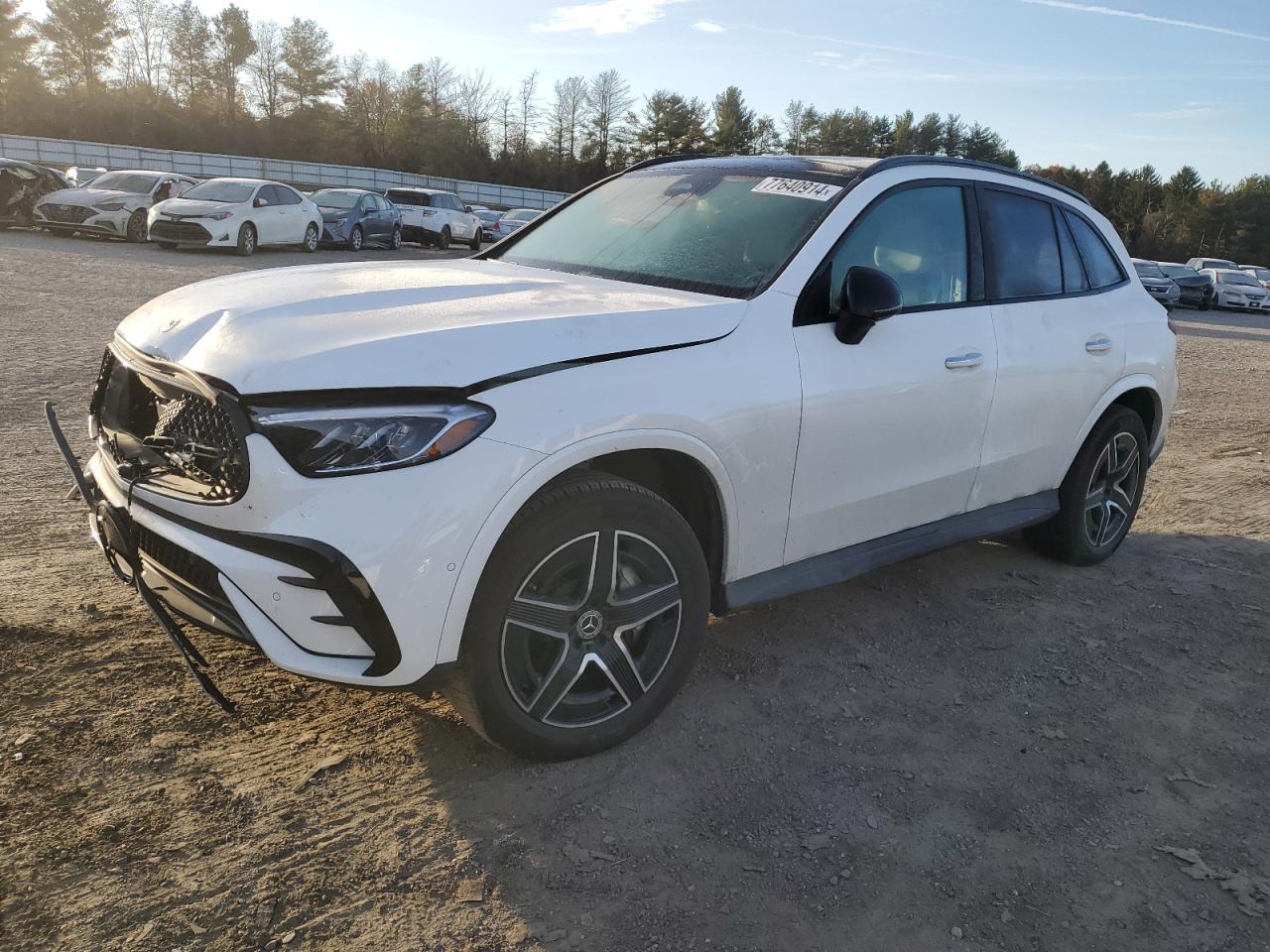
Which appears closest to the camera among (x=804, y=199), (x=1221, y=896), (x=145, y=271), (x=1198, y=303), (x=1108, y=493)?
(x=1221, y=896)

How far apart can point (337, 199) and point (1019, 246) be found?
72.2 feet

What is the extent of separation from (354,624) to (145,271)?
15.2 metres

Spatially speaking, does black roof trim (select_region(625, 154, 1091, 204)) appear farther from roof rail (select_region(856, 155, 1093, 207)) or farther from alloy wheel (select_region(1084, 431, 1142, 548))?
alloy wheel (select_region(1084, 431, 1142, 548))

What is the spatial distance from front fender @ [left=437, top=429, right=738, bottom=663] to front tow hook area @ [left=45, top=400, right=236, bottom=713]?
680 mm

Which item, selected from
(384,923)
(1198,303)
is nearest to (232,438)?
(384,923)

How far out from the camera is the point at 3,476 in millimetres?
5051

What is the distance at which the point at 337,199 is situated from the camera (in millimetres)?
23625

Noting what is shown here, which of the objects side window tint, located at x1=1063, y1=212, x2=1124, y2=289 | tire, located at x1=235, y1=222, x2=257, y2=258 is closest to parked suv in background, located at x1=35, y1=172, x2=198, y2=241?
tire, located at x1=235, y1=222, x2=257, y2=258

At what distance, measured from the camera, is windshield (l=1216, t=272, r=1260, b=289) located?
32719mm

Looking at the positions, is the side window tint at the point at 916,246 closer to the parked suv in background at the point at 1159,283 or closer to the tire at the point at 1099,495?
the tire at the point at 1099,495

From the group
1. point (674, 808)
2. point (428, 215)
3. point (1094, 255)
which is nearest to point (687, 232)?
point (674, 808)

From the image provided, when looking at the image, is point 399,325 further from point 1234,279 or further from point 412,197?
point 1234,279

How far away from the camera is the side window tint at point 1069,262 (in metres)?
4.58

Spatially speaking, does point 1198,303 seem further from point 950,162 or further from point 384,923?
point 384,923
